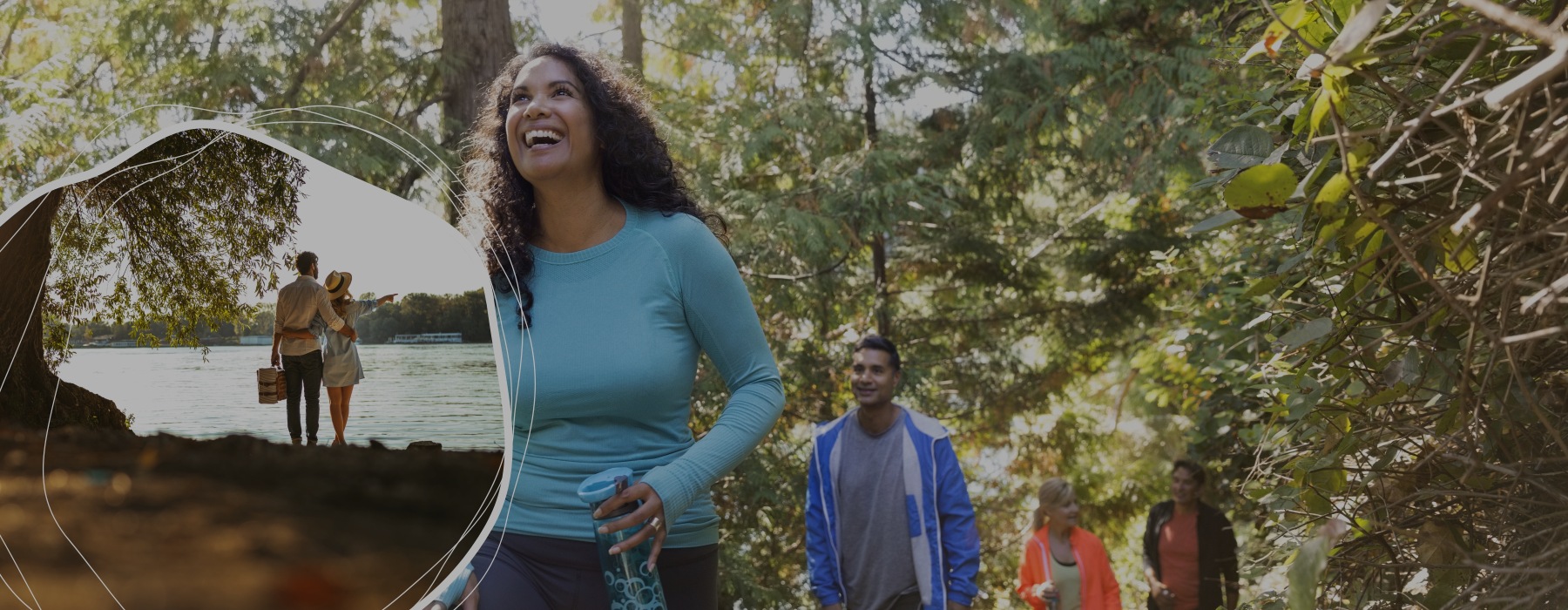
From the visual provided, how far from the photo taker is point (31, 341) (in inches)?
51.5

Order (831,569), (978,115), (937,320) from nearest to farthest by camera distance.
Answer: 1. (831,569)
2. (978,115)
3. (937,320)

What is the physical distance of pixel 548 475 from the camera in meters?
1.89

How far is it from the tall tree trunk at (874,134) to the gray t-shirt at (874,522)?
6.45m

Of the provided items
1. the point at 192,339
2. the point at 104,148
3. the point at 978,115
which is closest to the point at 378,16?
the point at 104,148

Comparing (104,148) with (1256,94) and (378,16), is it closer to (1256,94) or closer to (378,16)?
(378,16)

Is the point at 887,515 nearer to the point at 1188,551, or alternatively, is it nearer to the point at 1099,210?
the point at 1188,551

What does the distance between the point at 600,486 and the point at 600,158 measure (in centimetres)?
59

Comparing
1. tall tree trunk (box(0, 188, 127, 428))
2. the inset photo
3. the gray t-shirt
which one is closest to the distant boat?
the inset photo

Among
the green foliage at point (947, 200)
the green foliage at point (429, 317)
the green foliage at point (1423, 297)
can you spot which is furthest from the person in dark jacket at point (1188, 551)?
the green foliage at point (429, 317)

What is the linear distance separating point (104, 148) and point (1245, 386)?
517 centimetres

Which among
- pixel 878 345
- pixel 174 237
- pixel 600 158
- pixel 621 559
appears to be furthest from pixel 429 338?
pixel 878 345

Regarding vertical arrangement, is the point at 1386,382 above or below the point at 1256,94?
below

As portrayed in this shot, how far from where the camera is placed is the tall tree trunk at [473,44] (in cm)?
649

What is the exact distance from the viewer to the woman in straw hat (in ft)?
4.16
